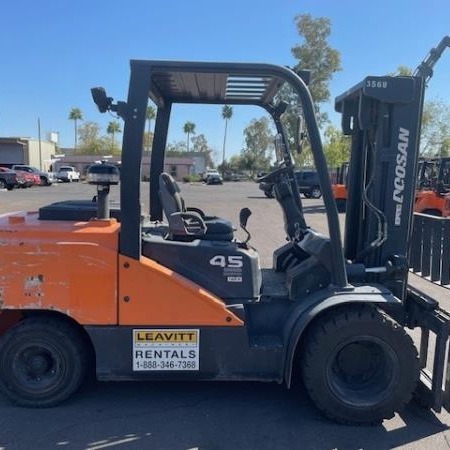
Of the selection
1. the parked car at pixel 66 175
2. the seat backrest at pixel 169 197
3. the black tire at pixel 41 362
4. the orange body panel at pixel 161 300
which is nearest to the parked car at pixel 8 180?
the parked car at pixel 66 175

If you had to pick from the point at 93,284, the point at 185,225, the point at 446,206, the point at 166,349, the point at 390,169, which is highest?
the point at 390,169

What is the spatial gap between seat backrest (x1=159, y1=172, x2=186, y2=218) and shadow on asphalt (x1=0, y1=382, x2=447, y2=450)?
152 cm

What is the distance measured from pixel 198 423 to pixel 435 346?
1.86 metres

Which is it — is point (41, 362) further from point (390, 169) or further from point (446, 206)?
point (446, 206)

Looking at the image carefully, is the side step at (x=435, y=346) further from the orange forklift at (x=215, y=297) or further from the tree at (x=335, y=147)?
the tree at (x=335, y=147)

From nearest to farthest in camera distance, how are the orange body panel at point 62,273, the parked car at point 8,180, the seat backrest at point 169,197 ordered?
1. the orange body panel at point 62,273
2. the seat backrest at point 169,197
3. the parked car at point 8,180

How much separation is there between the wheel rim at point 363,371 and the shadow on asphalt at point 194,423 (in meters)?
0.23

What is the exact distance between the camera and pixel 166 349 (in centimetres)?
374

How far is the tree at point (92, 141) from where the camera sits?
312 feet

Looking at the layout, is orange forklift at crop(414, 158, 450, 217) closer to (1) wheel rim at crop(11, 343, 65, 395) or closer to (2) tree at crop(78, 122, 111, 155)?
(1) wheel rim at crop(11, 343, 65, 395)

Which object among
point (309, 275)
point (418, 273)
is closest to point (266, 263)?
point (418, 273)

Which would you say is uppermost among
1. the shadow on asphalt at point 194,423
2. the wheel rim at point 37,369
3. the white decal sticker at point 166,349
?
the white decal sticker at point 166,349

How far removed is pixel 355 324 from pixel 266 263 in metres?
5.60

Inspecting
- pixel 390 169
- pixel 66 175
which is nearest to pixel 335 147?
pixel 66 175
